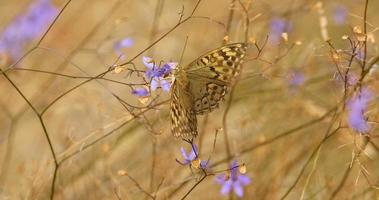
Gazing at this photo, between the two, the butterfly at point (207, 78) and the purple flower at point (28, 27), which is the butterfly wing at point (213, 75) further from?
the purple flower at point (28, 27)

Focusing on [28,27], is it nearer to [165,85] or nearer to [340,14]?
[340,14]

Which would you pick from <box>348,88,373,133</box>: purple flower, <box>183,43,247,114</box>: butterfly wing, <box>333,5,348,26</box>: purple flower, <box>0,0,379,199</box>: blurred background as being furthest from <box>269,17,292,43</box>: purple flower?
<box>183,43,247,114</box>: butterfly wing

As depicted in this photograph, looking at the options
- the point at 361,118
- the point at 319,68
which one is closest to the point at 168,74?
the point at 361,118

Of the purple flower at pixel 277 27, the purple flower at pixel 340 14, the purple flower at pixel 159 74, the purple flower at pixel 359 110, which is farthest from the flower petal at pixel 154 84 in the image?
the purple flower at pixel 340 14

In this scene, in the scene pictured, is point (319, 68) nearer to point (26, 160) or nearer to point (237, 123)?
point (237, 123)

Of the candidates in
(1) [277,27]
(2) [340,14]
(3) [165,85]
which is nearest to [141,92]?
(3) [165,85]

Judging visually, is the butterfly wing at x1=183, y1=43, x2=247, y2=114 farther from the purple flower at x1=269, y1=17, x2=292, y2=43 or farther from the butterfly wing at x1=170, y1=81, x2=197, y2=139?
the purple flower at x1=269, y1=17, x2=292, y2=43
